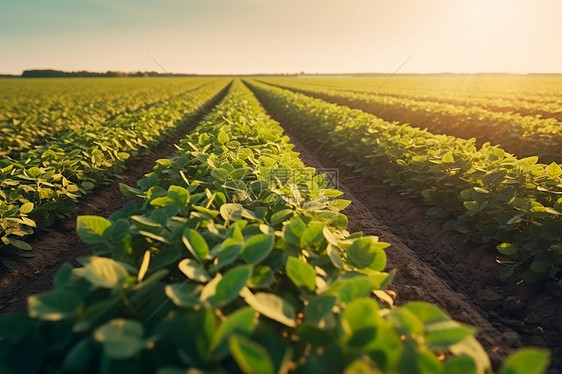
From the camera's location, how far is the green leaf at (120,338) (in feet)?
2.82

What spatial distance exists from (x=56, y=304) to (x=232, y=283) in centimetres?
54

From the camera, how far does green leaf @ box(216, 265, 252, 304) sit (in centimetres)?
108

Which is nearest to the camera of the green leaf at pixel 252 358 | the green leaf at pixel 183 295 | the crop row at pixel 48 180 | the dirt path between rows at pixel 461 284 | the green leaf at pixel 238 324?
the green leaf at pixel 252 358

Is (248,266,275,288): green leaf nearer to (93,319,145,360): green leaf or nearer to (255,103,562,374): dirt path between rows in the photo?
(93,319,145,360): green leaf

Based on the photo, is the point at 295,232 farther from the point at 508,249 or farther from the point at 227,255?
the point at 508,249

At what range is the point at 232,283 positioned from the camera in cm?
110

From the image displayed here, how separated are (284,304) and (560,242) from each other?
3.09 meters

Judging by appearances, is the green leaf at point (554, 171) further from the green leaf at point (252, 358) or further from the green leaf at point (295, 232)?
the green leaf at point (252, 358)

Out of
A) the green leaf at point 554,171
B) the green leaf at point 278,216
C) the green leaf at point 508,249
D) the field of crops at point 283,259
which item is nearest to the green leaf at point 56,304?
the field of crops at point 283,259

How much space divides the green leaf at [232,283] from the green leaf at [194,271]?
0.51 feet

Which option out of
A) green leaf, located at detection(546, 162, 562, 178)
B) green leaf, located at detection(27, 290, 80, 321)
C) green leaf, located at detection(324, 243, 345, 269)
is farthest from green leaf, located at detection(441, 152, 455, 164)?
green leaf, located at detection(27, 290, 80, 321)

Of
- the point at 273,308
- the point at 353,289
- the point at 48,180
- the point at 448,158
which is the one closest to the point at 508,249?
the point at 448,158

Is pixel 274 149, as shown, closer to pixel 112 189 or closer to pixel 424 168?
pixel 424 168

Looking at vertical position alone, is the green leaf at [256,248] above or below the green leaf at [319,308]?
above
